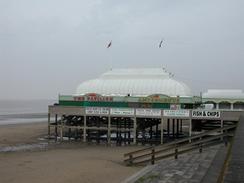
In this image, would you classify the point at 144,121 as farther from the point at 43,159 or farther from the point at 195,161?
the point at 195,161

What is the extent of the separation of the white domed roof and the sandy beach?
30.3 feet

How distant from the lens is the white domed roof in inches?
1631

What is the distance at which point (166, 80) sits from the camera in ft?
140

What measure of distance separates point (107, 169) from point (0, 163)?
7.42 meters

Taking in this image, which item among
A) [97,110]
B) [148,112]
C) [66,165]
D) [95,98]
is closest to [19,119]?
[95,98]

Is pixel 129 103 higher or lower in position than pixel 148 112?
higher

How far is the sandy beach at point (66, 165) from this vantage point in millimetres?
19641

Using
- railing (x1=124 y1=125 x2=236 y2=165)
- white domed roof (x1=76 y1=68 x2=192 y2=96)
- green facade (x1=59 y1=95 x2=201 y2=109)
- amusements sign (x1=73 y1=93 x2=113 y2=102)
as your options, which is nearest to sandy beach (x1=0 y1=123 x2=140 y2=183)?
railing (x1=124 y1=125 x2=236 y2=165)

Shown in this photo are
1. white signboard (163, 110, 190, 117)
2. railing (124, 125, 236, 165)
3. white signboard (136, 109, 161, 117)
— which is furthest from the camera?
white signboard (136, 109, 161, 117)

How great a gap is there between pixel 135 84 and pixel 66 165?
20.4m

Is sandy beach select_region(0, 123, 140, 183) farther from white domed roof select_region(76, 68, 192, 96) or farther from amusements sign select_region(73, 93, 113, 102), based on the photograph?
white domed roof select_region(76, 68, 192, 96)

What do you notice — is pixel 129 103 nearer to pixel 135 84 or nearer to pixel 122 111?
pixel 122 111

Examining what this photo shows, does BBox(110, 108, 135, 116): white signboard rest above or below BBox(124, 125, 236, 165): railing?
above

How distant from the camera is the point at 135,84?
4300cm
